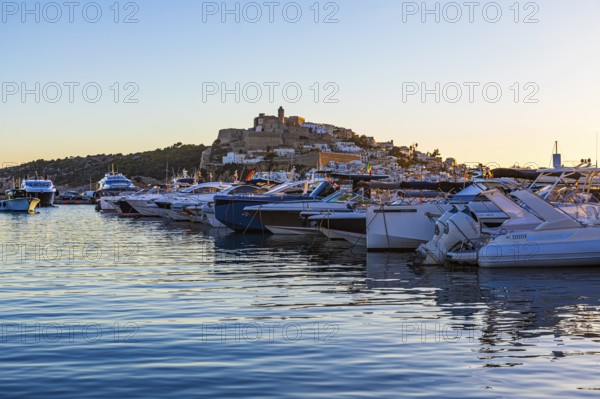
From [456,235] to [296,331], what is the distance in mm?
9611

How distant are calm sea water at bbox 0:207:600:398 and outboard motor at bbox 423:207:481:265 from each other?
695mm

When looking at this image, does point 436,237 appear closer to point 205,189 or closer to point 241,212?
point 241,212

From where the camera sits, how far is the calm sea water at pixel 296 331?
334 inches

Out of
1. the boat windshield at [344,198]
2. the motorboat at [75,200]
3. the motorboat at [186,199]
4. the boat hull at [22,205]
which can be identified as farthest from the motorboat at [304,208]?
the motorboat at [75,200]

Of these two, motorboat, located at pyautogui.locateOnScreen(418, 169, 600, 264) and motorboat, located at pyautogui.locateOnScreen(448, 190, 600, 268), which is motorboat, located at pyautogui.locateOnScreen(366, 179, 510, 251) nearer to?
motorboat, located at pyautogui.locateOnScreen(418, 169, 600, 264)

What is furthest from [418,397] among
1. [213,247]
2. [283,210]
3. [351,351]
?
[283,210]

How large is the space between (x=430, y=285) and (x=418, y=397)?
896 cm

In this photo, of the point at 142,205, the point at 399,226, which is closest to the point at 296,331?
the point at 399,226

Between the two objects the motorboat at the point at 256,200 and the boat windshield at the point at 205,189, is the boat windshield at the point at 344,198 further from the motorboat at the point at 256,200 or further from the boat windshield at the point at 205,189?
the boat windshield at the point at 205,189

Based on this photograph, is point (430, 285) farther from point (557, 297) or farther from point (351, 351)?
point (351, 351)

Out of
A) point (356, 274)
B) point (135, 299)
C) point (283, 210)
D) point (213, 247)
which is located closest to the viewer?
point (135, 299)

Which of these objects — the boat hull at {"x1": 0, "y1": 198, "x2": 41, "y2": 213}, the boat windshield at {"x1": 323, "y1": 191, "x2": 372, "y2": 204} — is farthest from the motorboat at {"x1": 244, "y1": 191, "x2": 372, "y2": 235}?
the boat hull at {"x1": 0, "y1": 198, "x2": 41, "y2": 213}

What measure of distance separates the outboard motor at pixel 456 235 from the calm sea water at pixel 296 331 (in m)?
0.69

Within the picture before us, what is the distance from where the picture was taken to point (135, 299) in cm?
1455
